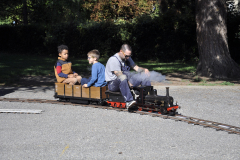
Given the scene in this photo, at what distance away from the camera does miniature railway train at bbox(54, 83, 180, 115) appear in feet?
23.5

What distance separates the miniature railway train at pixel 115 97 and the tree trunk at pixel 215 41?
310 inches

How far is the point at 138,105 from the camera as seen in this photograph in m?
7.66

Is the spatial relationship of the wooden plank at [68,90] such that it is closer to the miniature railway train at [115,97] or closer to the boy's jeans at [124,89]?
the miniature railway train at [115,97]

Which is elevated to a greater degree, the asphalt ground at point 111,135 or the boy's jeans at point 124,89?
the boy's jeans at point 124,89

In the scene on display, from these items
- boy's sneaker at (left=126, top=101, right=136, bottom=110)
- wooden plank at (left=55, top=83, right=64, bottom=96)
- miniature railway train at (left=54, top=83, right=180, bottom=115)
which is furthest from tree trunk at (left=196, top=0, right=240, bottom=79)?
wooden plank at (left=55, top=83, right=64, bottom=96)

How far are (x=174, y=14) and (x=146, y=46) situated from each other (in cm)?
333

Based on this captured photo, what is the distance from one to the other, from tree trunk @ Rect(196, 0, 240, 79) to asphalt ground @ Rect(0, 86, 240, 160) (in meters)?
6.14

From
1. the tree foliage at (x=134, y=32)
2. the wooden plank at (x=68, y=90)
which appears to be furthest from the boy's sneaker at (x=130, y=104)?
the tree foliage at (x=134, y=32)

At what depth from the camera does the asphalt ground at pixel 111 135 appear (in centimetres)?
482

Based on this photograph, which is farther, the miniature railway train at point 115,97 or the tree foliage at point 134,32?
the tree foliage at point 134,32

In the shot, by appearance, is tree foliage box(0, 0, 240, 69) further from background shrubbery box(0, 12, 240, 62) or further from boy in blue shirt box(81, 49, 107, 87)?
boy in blue shirt box(81, 49, 107, 87)

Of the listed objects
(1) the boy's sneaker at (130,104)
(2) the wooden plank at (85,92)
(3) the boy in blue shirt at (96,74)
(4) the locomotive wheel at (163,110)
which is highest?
(3) the boy in blue shirt at (96,74)

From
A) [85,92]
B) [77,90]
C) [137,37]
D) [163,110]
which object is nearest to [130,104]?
[163,110]

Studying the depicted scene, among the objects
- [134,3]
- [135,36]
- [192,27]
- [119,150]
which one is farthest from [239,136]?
[134,3]
